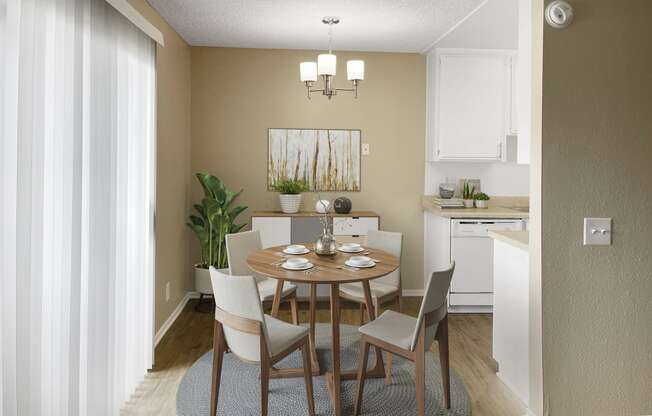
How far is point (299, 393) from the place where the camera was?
267 cm

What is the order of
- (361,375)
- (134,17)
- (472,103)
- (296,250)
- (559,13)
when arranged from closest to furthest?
1. (559,13)
2. (361,375)
3. (134,17)
4. (296,250)
5. (472,103)

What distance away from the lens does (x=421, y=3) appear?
10.7 ft

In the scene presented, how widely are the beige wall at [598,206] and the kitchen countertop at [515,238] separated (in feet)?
0.97

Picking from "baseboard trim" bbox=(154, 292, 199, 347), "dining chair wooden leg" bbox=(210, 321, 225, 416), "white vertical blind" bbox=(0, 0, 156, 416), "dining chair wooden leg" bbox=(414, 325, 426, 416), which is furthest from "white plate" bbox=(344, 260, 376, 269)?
"baseboard trim" bbox=(154, 292, 199, 347)

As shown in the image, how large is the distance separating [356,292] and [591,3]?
6.97 ft

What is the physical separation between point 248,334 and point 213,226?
2.12 metres

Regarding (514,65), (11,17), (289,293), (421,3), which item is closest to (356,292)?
(289,293)

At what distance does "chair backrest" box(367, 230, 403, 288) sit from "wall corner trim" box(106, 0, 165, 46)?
6.87ft

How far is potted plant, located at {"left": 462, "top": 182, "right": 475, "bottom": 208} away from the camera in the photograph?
4543 mm

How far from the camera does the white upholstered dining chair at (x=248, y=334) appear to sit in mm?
2105

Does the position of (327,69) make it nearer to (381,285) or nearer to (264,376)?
(381,285)

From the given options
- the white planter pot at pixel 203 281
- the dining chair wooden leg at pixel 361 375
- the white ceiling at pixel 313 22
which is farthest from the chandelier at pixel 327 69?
the white planter pot at pixel 203 281

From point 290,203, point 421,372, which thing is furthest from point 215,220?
point 421,372

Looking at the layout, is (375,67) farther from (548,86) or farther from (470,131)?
(548,86)
